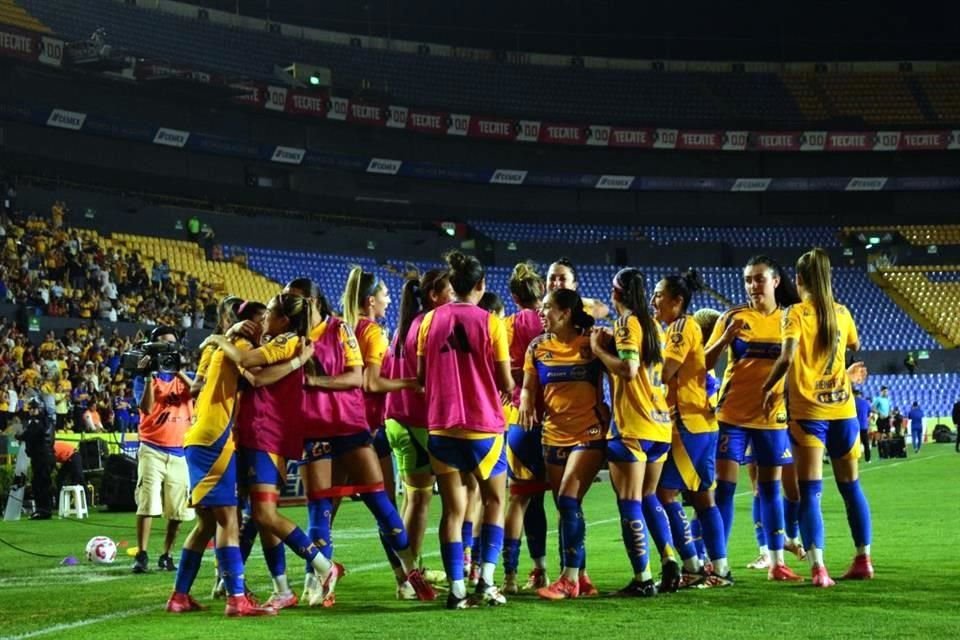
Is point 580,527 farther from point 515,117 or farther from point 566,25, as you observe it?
point 566,25

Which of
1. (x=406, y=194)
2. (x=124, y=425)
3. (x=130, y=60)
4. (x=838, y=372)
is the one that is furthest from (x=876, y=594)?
(x=406, y=194)

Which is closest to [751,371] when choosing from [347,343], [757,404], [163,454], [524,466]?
[757,404]

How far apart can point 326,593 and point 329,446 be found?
0.94 metres

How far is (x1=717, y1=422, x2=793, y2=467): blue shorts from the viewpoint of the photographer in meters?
10.0

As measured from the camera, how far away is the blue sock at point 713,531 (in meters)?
9.71

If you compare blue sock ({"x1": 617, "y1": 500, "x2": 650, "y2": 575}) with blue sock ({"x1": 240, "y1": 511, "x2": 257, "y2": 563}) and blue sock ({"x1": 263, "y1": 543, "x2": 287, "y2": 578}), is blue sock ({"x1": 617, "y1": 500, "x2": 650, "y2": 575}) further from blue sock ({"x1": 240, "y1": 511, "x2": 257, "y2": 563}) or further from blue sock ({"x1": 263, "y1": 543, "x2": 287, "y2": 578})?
blue sock ({"x1": 240, "y1": 511, "x2": 257, "y2": 563})

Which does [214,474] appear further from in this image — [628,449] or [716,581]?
[716,581]

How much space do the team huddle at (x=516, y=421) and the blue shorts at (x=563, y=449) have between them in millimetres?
13

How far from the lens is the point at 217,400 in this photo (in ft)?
30.1

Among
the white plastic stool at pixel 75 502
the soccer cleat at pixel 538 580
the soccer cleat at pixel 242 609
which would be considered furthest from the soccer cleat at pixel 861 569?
the white plastic stool at pixel 75 502

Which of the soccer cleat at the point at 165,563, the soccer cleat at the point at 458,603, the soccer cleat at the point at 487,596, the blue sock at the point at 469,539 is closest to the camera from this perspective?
the soccer cleat at the point at 458,603

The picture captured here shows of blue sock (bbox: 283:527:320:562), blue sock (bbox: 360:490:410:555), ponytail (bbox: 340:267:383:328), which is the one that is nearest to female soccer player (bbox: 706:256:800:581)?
blue sock (bbox: 360:490:410:555)

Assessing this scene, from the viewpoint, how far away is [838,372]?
9.84 meters

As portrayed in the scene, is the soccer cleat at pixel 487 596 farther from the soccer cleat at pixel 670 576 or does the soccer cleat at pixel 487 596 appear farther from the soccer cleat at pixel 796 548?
the soccer cleat at pixel 796 548
